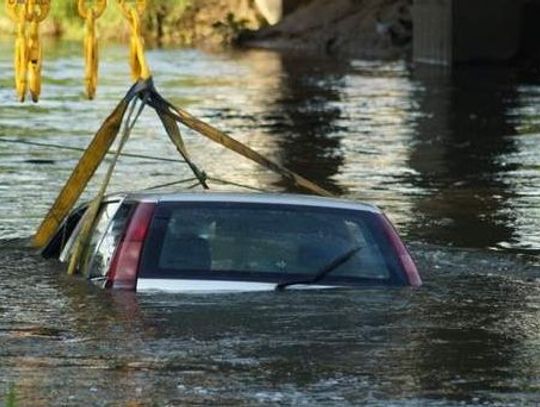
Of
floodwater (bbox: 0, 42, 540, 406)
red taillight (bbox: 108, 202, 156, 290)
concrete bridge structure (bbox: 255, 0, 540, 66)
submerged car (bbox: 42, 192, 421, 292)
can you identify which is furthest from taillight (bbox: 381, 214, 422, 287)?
concrete bridge structure (bbox: 255, 0, 540, 66)

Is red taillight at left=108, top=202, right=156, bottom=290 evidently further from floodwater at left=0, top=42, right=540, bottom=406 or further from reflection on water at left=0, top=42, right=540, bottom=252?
reflection on water at left=0, top=42, right=540, bottom=252

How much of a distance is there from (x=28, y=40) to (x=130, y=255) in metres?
4.89

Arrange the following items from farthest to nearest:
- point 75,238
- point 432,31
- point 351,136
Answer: point 432,31 → point 351,136 → point 75,238

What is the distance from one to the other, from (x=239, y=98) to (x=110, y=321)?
32636 mm

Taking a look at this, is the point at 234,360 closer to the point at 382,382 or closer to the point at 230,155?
the point at 382,382

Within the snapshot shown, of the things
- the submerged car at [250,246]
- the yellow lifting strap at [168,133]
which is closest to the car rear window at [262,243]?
the submerged car at [250,246]

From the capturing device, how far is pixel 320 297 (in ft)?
38.0

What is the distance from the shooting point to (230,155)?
29.8 m

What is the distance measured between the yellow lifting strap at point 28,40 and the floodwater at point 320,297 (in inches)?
53.0

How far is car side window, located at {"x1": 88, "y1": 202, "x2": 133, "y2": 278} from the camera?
11.8 m

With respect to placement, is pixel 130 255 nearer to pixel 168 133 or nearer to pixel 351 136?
pixel 168 133

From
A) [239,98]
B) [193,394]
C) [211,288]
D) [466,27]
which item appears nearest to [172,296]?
[211,288]

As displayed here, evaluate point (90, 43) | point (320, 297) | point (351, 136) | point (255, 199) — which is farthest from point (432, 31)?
point (320, 297)

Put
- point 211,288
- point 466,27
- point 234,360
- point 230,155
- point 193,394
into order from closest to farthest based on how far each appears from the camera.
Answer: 1. point 193,394
2. point 234,360
3. point 211,288
4. point 230,155
5. point 466,27
